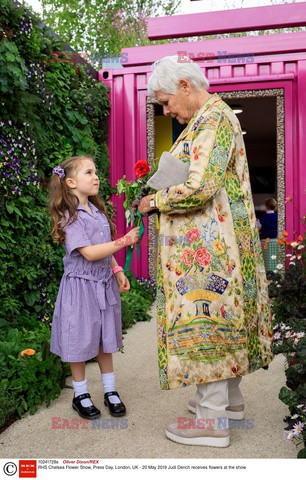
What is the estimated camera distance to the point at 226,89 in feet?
21.6

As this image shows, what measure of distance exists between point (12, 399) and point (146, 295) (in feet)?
11.6

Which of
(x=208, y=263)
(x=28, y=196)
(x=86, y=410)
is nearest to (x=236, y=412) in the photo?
(x=86, y=410)

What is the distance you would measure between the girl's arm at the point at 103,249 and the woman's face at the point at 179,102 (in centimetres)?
60

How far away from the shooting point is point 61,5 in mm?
12211

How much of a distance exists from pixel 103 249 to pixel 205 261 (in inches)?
24.1

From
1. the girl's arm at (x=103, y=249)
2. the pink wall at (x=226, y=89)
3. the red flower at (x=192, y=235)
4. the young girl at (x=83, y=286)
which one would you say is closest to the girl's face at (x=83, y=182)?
the young girl at (x=83, y=286)

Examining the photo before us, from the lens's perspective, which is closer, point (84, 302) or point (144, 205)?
point (144, 205)

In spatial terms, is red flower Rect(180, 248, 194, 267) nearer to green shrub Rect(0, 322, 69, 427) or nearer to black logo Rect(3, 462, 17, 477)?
black logo Rect(3, 462, 17, 477)

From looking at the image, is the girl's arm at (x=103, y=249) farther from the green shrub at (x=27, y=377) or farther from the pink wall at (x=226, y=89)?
the pink wall at (x=226, y=89)

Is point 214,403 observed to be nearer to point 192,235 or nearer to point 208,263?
point 208,263

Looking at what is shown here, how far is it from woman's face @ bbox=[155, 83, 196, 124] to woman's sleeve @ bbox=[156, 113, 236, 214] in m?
0.16

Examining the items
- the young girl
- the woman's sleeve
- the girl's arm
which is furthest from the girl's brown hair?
the woman's sleeve

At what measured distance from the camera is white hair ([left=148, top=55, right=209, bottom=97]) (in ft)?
7.55

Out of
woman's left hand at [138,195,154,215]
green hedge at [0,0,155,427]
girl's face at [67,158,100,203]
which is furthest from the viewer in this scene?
green hedge at [0,0,155,427]
